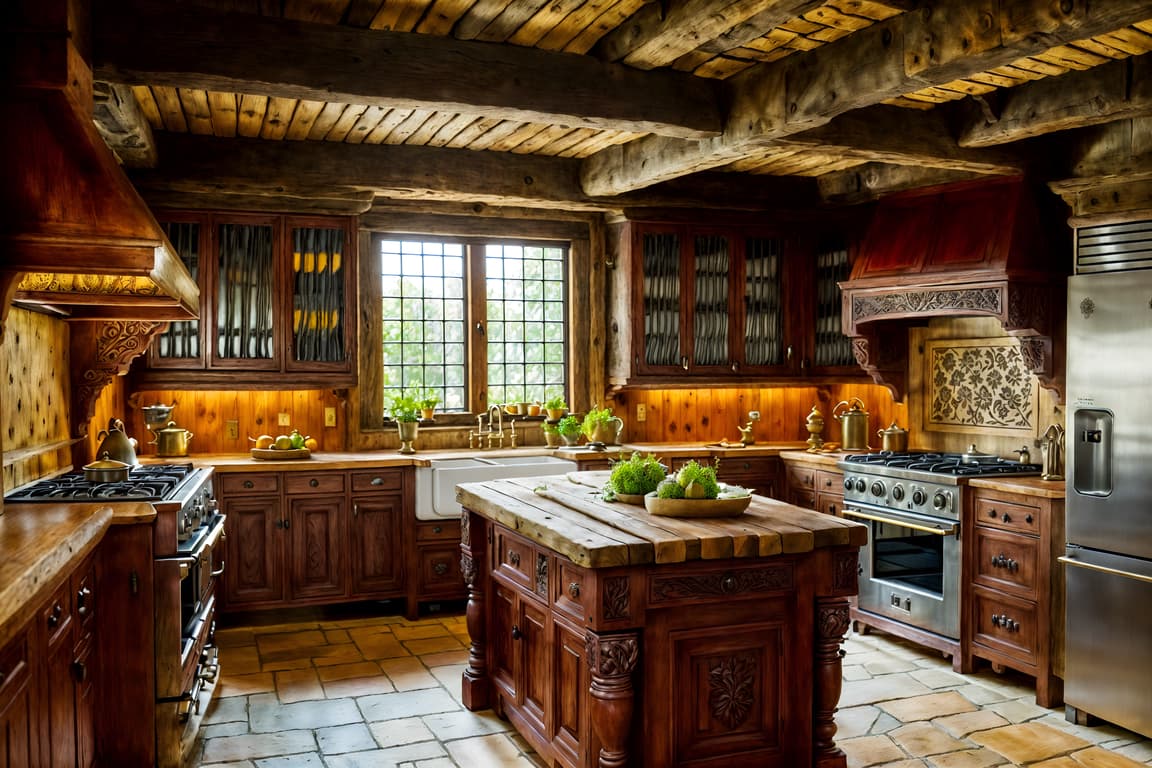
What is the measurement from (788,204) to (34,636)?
19.2 ft

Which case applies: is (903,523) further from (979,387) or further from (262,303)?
(262,303)

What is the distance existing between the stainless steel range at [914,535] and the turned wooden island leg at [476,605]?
2.53 metres

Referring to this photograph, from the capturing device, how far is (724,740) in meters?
3.46

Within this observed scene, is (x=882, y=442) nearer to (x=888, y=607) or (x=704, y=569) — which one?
(x=888, y=607)

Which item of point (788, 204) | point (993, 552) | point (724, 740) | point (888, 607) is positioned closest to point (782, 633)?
point (724, 740)

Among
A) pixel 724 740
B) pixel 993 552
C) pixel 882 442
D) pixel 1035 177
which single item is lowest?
pixel 724 740

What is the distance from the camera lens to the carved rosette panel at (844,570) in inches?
140

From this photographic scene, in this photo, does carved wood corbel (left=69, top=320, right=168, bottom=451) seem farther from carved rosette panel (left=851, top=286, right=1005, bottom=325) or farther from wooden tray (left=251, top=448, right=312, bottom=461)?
carved rosette panel (left=851, top=286, right=1005, bottom=325)

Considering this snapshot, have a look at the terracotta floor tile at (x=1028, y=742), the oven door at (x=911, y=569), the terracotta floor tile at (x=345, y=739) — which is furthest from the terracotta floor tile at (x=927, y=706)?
the terracotta floor tile at (x=345, y=739)

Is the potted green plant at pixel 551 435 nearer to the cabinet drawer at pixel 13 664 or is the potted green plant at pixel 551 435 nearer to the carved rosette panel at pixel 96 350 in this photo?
the carved rosette panel at pixel 96 350

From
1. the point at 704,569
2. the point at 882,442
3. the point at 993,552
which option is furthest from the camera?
the point at 882,442

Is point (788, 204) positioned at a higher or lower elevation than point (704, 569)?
higher

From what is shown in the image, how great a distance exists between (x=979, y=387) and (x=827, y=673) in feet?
10.7

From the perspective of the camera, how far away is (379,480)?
6.14 m
